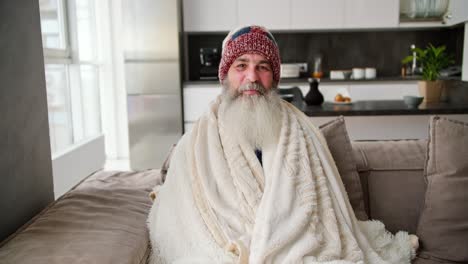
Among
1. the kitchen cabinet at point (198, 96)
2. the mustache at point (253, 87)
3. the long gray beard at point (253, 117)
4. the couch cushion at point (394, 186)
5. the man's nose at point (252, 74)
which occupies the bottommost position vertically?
the couch cushion at point (394, 186)

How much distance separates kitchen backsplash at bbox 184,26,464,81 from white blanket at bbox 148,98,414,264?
12.2 feet

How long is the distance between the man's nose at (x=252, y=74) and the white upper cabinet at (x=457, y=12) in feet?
10.0

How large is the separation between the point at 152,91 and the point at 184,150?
319cm

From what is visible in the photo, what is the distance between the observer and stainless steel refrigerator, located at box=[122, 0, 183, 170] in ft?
14.7

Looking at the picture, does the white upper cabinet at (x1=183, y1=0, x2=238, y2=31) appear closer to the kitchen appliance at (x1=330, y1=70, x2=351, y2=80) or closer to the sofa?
the kitchen appliance at (x1=330, y1=70, x2=351, y2=80)

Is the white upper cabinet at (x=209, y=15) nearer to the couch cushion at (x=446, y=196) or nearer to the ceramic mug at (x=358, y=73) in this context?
the ceramic mug at (x=358, y=73)

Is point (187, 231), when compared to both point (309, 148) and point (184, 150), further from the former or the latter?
point (309, 148)

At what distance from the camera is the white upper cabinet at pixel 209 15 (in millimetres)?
4664

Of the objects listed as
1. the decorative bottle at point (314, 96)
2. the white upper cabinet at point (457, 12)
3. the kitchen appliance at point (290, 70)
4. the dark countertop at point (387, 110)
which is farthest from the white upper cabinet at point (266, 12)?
the dark countertop at point (387, 110)

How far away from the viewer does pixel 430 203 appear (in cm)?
159

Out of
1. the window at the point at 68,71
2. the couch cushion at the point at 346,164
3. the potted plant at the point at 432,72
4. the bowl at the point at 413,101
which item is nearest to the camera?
the couch cushion at the point at 346,164

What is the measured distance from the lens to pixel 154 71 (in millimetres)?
4570

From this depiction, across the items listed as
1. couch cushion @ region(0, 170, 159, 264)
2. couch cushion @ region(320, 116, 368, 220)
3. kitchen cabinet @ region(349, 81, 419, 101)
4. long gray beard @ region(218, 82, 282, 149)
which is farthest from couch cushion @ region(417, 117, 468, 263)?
kitchen cabinet @ region(349, 81, 419, 101)

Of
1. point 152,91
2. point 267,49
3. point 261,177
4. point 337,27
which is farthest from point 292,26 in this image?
point 261,177
